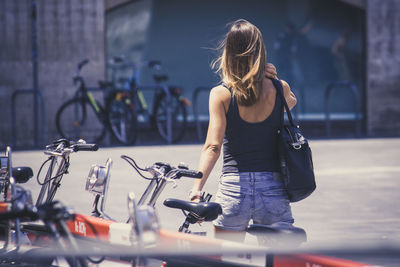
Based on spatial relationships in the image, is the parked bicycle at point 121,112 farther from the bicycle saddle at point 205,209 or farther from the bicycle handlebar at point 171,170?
the bicycle saddle at point 205,209

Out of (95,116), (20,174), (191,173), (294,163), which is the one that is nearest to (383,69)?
(95,116)

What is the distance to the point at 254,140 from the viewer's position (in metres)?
3.31

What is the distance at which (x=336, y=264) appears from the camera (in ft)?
7.99

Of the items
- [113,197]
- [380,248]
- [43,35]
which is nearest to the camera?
[380,248]

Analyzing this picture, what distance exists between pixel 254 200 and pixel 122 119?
9.20 meters

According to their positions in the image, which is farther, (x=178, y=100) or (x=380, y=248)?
(x=178, y=100)

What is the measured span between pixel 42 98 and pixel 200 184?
981 cm

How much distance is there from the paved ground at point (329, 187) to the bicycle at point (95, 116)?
66 cm

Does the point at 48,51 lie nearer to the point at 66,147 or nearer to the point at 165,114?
the point at 165,114

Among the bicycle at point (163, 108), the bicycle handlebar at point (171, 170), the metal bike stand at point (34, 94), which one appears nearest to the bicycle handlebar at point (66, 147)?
the bicycle handlebar at point (171, 170)

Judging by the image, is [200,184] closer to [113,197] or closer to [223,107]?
[223,107]

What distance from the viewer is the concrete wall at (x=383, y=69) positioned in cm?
1432

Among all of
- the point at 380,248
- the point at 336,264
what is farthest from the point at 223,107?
the point at 380,248

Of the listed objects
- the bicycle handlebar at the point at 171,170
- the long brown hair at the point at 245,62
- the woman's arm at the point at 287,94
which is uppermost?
the long brown hair at the point at 245,62
